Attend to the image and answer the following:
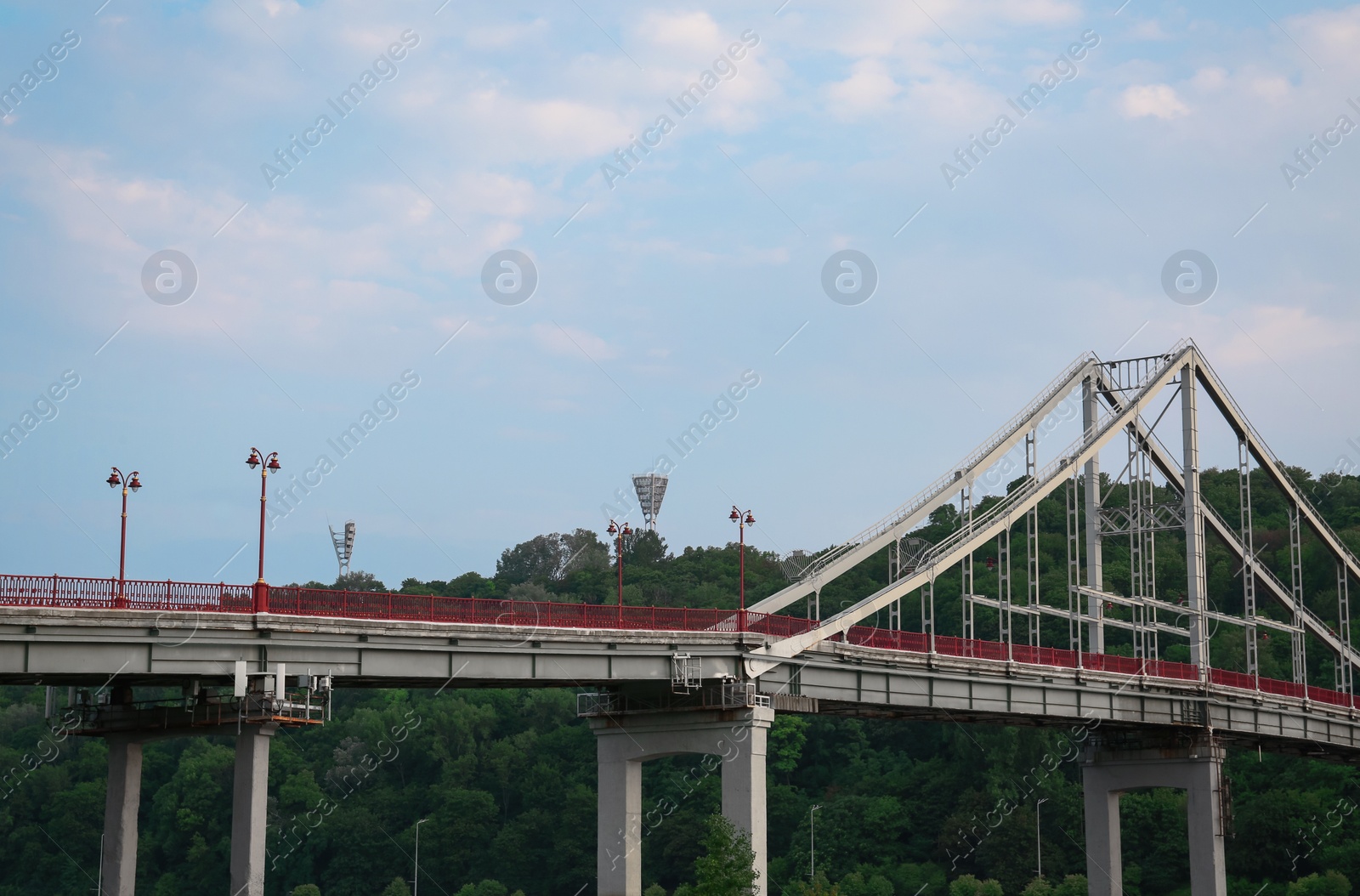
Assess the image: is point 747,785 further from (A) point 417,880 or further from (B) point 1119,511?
(A) point 417,880

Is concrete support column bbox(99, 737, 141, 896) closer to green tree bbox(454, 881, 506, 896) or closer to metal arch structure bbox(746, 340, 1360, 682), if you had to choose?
metal arch structure bbox(746, 340, 1360, 682)

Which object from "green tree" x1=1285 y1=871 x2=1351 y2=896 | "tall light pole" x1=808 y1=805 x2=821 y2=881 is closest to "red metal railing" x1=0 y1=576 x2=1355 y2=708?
"green tree" x1=1285 y1=871 x2=1351 y2=896

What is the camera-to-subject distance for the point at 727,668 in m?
54.4

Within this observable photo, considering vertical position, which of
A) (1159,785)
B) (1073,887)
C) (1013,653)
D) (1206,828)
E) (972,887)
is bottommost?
(972,887)

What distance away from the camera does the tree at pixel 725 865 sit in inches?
1937

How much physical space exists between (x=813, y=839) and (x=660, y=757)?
66.2m

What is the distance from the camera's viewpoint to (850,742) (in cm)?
13450

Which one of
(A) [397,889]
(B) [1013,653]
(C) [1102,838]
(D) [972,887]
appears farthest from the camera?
(A) [397,889]

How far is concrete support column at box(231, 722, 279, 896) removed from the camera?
42125 millimetres

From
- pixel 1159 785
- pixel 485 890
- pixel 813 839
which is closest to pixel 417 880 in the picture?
pixel 485 890

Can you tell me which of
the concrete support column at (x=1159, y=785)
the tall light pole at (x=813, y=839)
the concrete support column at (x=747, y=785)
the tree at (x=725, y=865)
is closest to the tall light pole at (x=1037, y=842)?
the tall light pole at (x=813, y=839)

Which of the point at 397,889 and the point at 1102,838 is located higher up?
the point at 1102,838

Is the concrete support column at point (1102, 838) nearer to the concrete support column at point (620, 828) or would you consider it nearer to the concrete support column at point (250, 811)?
the concrete support column at point (620, 828)

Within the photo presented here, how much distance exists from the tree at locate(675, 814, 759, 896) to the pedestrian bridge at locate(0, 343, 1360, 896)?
68.1 inches
